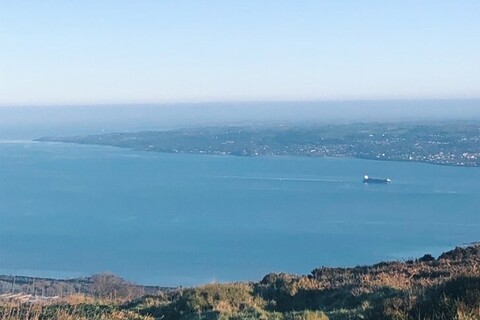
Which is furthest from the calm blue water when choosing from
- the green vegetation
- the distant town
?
the green vegetation

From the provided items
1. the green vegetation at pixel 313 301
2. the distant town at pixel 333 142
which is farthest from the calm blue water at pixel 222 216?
the green vegetation at pixel 313 301

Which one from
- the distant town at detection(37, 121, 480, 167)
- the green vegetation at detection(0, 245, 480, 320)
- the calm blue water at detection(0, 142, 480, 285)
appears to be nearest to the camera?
the green vegetation at detection(0, 245, 480, 320)

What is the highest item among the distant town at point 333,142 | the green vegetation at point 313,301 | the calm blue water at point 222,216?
the green vegetation at point 313,301

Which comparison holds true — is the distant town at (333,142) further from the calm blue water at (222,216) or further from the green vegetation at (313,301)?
the green vegetation at (313,301)

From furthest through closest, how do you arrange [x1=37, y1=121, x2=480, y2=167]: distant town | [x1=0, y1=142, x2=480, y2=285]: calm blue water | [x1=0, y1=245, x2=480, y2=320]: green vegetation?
[x1=37, y1=121, x2=480, y2=167]: distant town, [x1=0, y1=142, x2=480, y2=285]: calm blue water, [x1=0, y1=245, x2=480, y2=320]: green vegetation

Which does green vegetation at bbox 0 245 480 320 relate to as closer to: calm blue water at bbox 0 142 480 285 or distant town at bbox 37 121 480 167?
calm blue water at bbox 0 142 480 285

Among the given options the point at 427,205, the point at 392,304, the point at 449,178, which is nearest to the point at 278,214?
the point at 427,205

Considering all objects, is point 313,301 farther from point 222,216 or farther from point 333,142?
point 333,142

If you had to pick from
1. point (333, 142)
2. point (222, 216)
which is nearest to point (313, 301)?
point (222, 216)
